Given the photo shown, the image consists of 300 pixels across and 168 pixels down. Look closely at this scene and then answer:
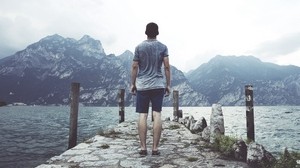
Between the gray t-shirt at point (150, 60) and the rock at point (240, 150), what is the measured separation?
2.11 metres

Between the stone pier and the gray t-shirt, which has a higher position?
the gray t-shirt

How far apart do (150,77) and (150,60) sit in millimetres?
399

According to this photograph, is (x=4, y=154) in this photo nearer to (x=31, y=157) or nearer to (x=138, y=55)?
(x=31, y=157)

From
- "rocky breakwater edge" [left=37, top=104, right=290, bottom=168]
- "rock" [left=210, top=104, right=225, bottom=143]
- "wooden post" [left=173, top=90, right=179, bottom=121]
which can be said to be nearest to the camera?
"rocky breakwater edge" [left=37, top=104, right=290, bottom=168]

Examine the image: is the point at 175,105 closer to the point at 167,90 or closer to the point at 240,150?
the point at 167,90

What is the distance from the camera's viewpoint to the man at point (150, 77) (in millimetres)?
6637

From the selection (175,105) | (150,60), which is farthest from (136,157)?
(175,105)

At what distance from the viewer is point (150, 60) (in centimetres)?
673

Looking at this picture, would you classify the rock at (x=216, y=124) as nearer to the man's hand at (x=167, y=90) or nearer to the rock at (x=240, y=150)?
the rock at (x=240, y=150)

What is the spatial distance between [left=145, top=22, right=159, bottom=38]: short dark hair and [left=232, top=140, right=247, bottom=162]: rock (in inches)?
121

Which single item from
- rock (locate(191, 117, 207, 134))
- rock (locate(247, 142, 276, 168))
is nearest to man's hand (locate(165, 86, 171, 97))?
rock (locate(247, 142, 276, 168))

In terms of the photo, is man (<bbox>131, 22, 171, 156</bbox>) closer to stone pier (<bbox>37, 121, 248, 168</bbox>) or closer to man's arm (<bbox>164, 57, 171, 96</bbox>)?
man's arm (<bbox>164, 57, 171, 96</bbox>)

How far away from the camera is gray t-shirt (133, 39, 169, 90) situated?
21.9 ft

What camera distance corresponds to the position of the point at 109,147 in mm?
8367
